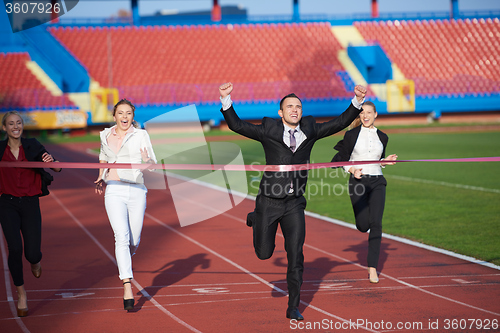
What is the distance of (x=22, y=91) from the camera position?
3456 cm

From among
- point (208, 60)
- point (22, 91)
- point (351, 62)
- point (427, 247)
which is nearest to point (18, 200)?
point (427, 247)

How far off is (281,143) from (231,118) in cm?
56

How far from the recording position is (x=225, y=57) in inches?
1614

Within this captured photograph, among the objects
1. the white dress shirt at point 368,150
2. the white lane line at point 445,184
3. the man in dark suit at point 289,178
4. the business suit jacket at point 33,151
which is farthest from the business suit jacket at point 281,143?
the white lane line at point 445,184

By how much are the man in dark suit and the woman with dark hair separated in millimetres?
2126

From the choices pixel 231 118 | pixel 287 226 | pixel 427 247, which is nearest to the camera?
pixel 231 118

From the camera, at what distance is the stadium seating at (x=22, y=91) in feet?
112

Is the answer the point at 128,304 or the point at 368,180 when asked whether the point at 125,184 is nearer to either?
the point at 128,304

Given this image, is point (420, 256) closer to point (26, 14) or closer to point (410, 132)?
point (410, 132)

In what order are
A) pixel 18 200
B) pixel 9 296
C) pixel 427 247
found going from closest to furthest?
pixel 18 200 < pixel 9 296 < pixel 427 247

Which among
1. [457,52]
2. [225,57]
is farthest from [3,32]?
[457,52]

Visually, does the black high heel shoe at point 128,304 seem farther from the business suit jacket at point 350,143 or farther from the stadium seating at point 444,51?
the stadium seating at point 444,51

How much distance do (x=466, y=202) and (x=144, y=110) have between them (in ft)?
84.4

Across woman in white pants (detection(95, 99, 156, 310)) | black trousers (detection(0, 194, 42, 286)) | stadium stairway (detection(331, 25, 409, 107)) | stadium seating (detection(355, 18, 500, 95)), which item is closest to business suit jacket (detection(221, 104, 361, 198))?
woman in white pants (detection(95, 99, 156, 310))
